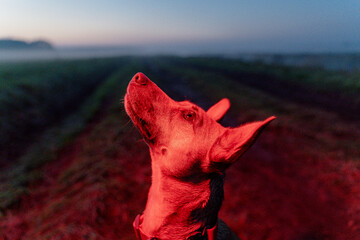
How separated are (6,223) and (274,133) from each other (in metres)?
9.68

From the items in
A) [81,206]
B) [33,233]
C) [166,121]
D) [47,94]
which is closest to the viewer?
[166,121]

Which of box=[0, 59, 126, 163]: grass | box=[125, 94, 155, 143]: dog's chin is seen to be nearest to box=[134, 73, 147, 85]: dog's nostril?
box=[125, 94, 155, 143]: dog's chin

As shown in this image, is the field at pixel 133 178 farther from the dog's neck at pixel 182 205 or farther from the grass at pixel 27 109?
the dog's neck at pixel 182 205

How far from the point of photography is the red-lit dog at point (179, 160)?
3.86 feet

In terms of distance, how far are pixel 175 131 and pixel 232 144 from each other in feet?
1.19

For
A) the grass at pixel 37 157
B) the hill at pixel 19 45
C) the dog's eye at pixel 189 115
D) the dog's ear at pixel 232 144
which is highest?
the hill at pixel 19 45

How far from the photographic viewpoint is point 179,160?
1160 millimetres

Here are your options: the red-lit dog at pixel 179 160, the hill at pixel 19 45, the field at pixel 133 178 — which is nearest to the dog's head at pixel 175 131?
the red-lit dog at pixel 179 160

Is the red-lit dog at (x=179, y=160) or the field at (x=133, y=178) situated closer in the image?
the red-lit dog at (x=179, y=160)

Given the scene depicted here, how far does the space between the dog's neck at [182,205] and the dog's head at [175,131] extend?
0.28 feet

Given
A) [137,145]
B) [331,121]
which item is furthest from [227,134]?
[331,121]

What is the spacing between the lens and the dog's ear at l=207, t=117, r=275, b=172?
0.95 m

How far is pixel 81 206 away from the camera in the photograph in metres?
4.22

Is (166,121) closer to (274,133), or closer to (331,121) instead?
(274,133)
